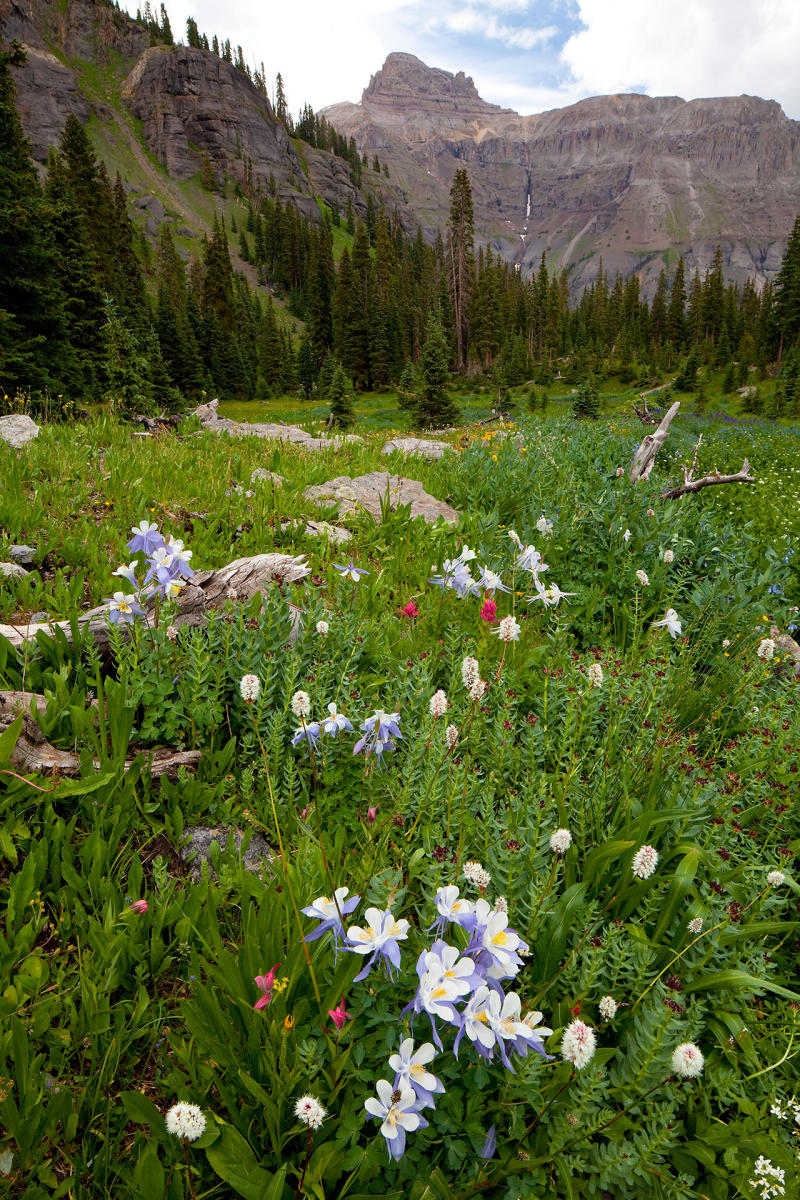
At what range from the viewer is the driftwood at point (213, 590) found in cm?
331

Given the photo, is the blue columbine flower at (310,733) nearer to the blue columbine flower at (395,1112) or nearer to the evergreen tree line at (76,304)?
the blue columbine flower at (395,1112)

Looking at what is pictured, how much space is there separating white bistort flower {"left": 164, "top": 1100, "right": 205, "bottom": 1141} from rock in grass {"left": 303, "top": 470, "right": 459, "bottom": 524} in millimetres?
5352

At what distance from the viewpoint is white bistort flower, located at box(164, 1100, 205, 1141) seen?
1261mm

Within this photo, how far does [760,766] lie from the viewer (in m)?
2.98

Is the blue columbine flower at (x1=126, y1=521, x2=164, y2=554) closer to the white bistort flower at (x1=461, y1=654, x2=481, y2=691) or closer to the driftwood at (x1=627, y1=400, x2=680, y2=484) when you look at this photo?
the white bistort flower at (x1=461, y1=654, x2=481, y2=691)

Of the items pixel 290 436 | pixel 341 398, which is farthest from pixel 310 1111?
pixel 341 398

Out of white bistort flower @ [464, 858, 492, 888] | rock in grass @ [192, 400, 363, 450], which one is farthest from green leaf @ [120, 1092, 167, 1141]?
rock in grass @ [192, 400, 363, 450]

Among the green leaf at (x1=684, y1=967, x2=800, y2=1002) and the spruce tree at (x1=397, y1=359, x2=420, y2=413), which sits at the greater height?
the spruce tree at (x1=397, y1=359, x2=420, y2=413)

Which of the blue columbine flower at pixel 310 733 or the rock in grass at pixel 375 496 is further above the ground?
the rock in grass at pixel 375 496

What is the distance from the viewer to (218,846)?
7.89 feet

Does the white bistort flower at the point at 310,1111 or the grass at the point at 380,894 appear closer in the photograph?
the white bistort flower at the point at 310,1111

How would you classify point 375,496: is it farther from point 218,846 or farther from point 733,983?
point 733,983

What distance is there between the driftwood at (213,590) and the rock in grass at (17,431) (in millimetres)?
4576

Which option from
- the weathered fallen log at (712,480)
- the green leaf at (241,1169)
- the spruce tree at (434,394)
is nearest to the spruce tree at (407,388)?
the spruce tree at (434,394)
